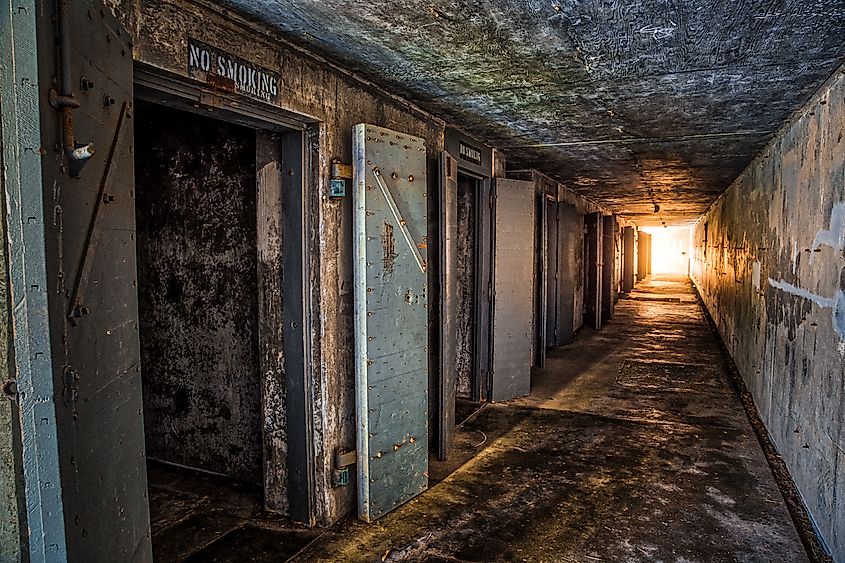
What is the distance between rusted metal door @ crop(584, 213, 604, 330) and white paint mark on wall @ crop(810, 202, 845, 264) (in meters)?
6.74

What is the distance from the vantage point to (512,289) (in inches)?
203

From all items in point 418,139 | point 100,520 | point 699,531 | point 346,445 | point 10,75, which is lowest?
point 699,531

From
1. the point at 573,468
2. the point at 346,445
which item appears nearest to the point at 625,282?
the point at 573,468

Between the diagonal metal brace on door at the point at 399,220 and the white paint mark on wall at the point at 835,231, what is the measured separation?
208 cm

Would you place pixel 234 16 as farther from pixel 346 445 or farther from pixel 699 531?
pixel 699 531

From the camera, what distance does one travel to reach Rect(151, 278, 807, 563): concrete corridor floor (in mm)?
2598

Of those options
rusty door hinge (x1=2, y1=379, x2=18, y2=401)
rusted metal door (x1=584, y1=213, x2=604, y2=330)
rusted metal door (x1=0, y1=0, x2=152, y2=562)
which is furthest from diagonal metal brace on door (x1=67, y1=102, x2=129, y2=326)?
rusted metal door (x1=584, y1=213, x2=604, y2=330)

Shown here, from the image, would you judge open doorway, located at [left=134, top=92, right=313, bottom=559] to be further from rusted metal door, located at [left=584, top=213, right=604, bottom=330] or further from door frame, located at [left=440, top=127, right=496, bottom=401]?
rusted metal door, located at [left=584, top=213, right=604, bottom=330]

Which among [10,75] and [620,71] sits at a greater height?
[620,71]

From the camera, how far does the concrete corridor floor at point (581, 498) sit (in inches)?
102

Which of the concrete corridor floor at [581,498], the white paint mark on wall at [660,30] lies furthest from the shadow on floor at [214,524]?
the white paint mark on wall at [660,30]

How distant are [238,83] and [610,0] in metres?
1.49

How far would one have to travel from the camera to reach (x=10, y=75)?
115 cm

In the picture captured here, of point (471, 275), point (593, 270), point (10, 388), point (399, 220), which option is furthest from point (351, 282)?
point (593, 270)
